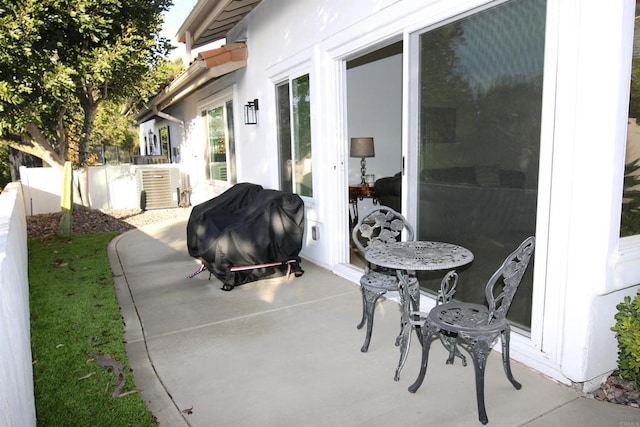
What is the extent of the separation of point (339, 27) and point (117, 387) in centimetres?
348

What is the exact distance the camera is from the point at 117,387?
2.45 m

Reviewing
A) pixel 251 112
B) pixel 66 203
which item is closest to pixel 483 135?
pixel 251 112

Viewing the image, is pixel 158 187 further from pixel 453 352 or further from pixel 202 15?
pixel 453 352

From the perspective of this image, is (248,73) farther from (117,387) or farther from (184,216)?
(117,387)

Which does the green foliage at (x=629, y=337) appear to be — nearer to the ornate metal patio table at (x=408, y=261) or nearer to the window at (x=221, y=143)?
the ornate metal patio table at (x=408, y=261)

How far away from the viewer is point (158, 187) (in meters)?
9.65

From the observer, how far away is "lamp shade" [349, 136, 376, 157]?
5.99m

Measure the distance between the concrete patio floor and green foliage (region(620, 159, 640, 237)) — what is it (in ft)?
3.00

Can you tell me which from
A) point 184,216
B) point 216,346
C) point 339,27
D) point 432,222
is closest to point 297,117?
point 339,27

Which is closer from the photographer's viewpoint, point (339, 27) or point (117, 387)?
point (117, 387)

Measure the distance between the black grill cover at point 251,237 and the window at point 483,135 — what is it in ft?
4.95

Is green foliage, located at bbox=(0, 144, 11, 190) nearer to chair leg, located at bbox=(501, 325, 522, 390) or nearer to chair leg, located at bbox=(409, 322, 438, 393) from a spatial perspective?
chair leg, located at bbox=(409, 322, 438, 393)

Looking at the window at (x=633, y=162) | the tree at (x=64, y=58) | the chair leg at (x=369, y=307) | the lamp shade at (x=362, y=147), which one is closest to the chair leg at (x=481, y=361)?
the chair leg at (x=369, y=307)

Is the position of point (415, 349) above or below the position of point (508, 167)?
below
